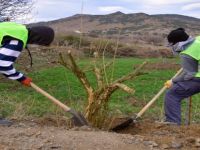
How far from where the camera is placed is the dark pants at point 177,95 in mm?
7787

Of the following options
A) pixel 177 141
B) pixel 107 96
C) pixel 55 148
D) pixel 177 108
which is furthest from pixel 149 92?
pixel 55 148

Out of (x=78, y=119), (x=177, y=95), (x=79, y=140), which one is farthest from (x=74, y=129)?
(x=177, y=95)

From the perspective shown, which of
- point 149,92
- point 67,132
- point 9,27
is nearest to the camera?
point 67,132

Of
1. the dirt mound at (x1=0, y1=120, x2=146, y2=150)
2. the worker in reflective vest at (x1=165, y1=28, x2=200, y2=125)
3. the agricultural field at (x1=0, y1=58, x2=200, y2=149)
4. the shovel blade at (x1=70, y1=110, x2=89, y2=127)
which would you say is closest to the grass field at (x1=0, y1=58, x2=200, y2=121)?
Answer: the agricultural field at (x1=0, y1=58, x2=200, y2=149)

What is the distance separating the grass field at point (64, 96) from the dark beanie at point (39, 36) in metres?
1.53

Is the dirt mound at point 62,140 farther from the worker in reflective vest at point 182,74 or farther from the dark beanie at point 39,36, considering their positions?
the worker in reflective vest at point 182,74

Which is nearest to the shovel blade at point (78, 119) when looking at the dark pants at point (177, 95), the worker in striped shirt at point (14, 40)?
the worker in striped shirt at point (14, 40)

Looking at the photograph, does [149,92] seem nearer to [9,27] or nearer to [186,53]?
[186,53]

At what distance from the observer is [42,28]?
21.6ft

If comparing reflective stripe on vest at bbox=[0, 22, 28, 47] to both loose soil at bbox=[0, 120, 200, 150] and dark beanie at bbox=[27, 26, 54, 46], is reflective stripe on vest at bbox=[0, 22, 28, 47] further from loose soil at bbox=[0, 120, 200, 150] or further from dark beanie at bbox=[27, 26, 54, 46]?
loose soil at bbox=[0, 120, 200, 150]

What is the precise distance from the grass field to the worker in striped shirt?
1.54m

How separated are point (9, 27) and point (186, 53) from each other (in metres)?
2.56

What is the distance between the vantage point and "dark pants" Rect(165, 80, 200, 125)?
7.79 meters

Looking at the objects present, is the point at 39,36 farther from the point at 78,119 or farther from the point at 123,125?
the point at 123,125
